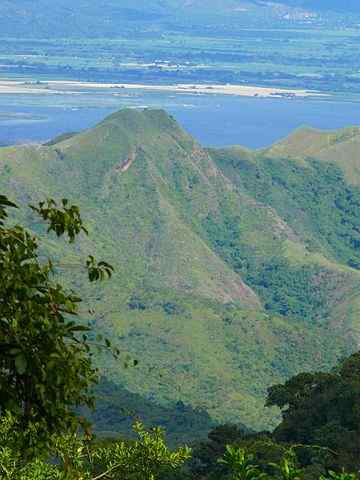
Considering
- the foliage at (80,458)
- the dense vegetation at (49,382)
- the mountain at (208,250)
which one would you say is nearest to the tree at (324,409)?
the foliage at (80,458)

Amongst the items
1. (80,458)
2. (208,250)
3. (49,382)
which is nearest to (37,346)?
(49,382)

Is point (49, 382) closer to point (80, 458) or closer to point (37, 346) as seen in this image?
point (37, 346)

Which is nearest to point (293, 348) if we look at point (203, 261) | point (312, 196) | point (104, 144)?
point (203, 261)

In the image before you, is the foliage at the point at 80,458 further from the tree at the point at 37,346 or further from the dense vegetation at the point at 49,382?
Answer: the tree at the point at 37,346

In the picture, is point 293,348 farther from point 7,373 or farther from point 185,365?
point 7,373

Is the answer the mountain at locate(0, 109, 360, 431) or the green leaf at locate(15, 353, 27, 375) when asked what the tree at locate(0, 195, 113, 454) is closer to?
the green leaf at locate(15, 353, 27, 375)

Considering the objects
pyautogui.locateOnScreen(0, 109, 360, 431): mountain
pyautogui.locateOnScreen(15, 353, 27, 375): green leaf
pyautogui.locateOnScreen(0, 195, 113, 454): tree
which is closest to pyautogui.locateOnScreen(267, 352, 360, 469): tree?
pyautogui.locateOnScreen(0, 195, 113, 454): tree
